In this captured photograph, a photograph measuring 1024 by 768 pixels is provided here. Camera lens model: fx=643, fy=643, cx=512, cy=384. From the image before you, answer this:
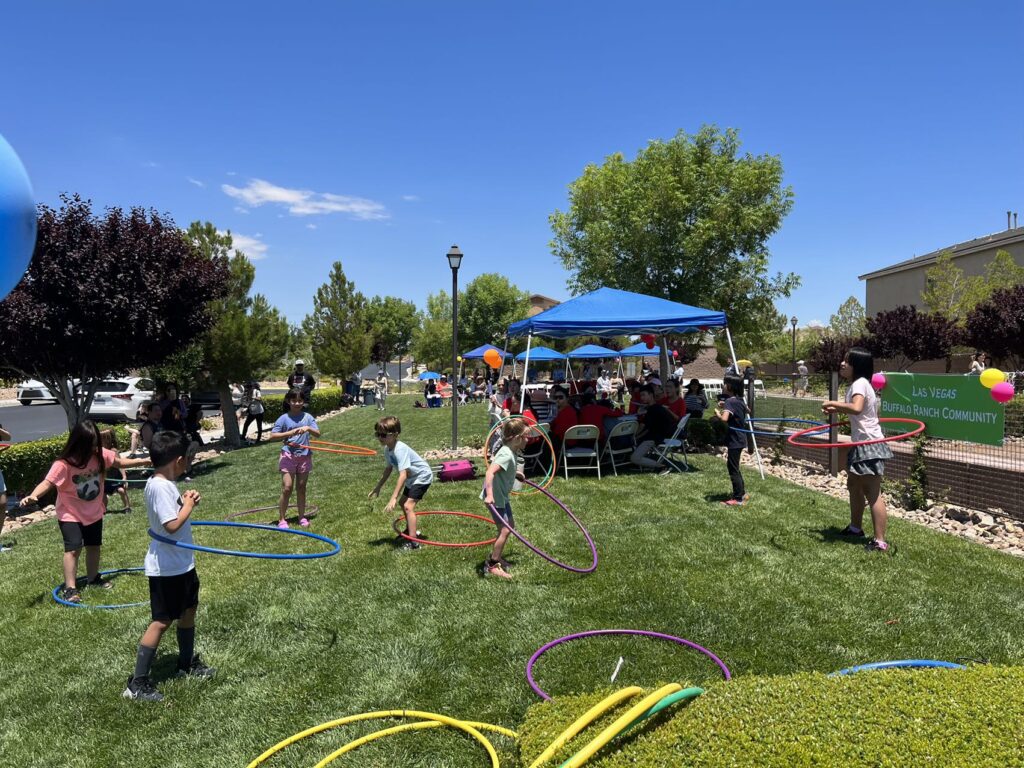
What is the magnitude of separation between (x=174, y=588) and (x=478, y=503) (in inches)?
192

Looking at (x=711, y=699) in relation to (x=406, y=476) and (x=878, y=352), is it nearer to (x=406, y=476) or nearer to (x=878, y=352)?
(x=406, y=476)

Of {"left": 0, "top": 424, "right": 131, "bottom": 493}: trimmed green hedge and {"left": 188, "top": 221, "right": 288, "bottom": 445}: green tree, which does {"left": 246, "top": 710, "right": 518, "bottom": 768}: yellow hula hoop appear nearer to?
{"left": 0, "top": 424, "right": 131, "bottom": 493}: trimmed green hedge

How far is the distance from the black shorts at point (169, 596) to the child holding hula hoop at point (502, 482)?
93.6 inches

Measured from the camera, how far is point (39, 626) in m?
4.82

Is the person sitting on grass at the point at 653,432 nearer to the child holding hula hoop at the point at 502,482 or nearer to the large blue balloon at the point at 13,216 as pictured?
the child holding hula hoop at the point at 502,482

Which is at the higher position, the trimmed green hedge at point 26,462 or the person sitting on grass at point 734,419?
the person sitting on grass at point 734,419

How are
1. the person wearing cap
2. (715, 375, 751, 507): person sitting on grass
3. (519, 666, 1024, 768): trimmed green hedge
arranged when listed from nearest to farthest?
(519, 666, 1024, 768): trimmed green hedge, (715, 375, 751, 507): person sitting on grass, the person wearing cap

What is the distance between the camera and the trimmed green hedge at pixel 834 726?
2.20m

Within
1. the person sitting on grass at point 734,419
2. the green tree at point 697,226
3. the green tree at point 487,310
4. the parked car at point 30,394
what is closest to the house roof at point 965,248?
the green tree at point 697,226

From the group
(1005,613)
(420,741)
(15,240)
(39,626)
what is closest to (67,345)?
(39,626)

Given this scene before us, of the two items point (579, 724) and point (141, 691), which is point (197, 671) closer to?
point (141, 691)

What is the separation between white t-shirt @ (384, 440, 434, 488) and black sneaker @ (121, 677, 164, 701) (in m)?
2.87

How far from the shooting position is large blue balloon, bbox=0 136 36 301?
140 inches

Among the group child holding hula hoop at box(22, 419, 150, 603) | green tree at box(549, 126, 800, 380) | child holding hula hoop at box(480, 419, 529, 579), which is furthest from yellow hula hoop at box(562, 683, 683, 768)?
green tree at box(549, 126, 800, 380)
